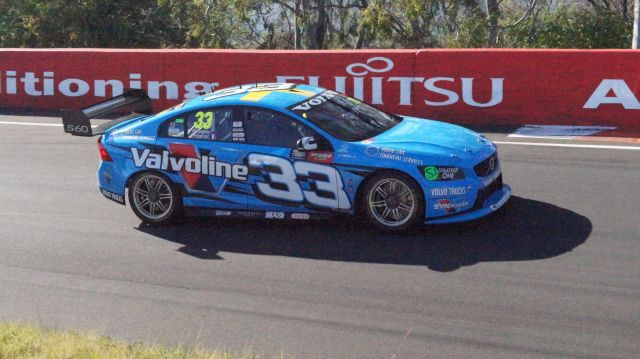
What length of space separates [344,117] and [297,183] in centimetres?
89

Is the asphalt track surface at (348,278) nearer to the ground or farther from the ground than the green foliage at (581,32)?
nearer to the ground

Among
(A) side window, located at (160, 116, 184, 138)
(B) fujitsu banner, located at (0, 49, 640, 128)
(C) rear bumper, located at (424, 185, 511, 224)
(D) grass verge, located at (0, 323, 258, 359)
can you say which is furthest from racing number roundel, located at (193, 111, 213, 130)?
(B) fujitsu banner, located at (0, 49, 640, 128)

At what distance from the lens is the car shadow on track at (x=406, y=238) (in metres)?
8.32

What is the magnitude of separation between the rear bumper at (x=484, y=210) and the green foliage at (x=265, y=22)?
17.4 m

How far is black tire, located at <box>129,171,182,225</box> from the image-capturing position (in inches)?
380

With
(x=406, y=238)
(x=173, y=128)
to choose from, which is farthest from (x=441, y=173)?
(x=173, y=128)

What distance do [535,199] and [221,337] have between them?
14.9 ft

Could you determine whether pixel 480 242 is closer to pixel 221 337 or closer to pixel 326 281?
pixel 326 281

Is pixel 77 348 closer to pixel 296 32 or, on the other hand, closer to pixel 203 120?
pixel 203 120

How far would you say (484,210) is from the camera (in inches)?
349

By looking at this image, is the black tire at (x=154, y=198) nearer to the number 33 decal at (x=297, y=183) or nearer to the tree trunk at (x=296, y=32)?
the number 33 decal at (x=297, y=183)

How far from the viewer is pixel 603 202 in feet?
32.2

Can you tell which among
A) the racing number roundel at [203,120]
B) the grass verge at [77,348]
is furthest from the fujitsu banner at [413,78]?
the grass verge at [77,348]

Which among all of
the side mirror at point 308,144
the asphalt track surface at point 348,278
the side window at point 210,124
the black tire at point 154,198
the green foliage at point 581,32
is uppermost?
the green foliage at point 581,32
